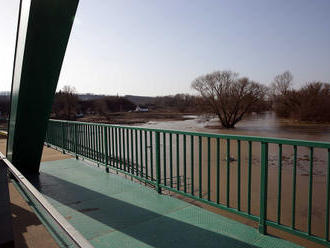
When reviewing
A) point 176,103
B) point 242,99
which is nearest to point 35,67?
point 242,99

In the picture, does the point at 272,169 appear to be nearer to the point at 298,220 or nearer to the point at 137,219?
the point at 298,220

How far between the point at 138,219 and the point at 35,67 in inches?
89.9

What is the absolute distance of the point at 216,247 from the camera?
2.23 m

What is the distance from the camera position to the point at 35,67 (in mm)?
3207

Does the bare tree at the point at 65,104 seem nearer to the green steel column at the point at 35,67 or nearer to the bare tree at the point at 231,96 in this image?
the bare tree at the point at 231,96

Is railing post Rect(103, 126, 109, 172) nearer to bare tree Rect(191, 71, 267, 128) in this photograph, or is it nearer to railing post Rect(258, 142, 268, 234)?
railing post Rect(258, 142, 268, 234)

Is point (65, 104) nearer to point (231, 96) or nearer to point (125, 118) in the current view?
point (125, 118)

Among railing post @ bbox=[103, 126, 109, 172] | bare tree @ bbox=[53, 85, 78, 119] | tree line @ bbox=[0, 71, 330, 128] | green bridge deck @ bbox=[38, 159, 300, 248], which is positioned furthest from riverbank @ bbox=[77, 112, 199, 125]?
green bridge deck @ bbox=[38, 159, 300, 248]

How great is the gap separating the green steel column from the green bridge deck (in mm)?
925

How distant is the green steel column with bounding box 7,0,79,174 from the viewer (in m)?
2.76

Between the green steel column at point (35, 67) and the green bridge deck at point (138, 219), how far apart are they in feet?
3.04

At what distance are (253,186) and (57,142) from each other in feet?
24.1

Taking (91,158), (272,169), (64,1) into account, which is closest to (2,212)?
(64,1)

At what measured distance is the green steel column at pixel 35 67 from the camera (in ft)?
9.05
